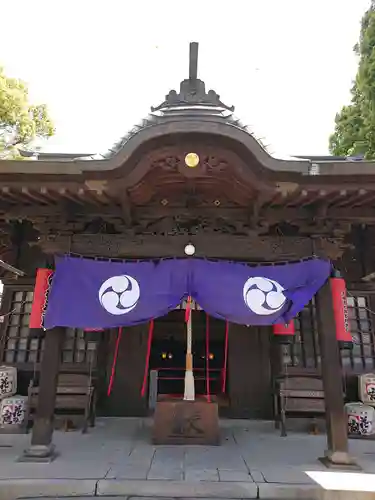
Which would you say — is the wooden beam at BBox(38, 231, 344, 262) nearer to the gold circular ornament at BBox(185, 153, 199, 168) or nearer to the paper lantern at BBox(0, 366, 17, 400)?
the gold circular ornament at BBox(185, 153, 199, 168)

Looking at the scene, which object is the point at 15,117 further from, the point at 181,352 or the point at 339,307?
the point at 339,307

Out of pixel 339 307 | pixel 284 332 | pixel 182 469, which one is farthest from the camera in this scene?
pixel 284 332

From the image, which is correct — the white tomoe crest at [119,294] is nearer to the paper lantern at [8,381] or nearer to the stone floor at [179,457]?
the stone floor at [179,457]

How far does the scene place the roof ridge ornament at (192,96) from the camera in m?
7.33

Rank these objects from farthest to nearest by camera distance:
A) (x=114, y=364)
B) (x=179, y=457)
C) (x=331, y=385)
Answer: (x=114, y=364) → (x=331, y=385) → (x=179, y=457)

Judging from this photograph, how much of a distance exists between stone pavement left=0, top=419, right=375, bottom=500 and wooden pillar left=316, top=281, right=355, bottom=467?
30 cm

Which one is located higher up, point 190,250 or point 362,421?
point 190,250

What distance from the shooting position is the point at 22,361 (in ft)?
27.5

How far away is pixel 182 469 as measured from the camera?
17.2 feet

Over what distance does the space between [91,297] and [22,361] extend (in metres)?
3.60

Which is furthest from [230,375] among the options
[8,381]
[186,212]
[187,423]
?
[8,381]

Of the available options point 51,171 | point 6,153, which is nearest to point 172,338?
point 51,171

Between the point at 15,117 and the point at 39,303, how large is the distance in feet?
41.0

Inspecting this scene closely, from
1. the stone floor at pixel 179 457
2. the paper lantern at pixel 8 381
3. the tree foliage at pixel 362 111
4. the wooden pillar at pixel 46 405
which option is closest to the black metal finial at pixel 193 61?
the wooden pillar at pixel 46 405
